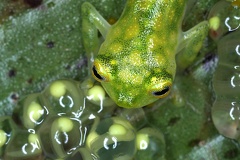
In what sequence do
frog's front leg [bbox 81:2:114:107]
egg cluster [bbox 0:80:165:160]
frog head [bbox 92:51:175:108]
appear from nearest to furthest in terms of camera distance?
frog head [bbox 92:51:175:108] → egg cluster [bbox 0:80:165:160] → frog's front leg [bbox 81:2:114:107]

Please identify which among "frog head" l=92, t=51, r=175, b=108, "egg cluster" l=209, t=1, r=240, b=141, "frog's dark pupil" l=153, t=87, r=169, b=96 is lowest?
"egg cluster" l=209, t=1, r=240, b=141

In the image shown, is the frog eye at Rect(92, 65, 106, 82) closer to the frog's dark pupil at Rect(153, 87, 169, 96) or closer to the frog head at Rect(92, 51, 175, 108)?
the frog head at Rect(92, 51, 175, 108)

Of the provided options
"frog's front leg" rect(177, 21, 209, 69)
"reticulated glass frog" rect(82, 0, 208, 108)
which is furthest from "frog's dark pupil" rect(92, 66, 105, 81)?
"frog's front leg" rect(177, 21, 209, 69)

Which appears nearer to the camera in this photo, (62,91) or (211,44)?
(62,91)

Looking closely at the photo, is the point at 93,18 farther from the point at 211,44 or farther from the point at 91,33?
the point at 211,44

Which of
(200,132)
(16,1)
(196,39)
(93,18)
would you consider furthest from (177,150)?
(16,1)

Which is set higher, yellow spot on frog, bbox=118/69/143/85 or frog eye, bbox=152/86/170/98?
yellow spot on frog, bbox=118/69/143/85

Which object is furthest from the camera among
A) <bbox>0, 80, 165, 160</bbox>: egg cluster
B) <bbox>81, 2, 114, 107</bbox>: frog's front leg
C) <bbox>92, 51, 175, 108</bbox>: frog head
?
<bbox>81, 2, 114, 107</bbox>: frog's front leg

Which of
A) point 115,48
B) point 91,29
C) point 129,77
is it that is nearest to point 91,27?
point 91,29
